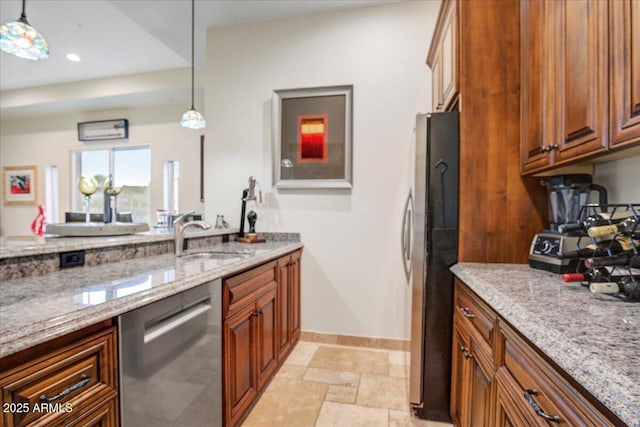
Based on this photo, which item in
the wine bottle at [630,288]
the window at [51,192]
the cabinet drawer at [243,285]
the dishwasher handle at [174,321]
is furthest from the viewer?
the window at [51,192]

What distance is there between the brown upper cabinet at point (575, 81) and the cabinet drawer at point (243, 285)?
158 cm

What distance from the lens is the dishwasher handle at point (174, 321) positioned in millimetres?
1009

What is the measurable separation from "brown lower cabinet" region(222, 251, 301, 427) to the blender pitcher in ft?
5.33

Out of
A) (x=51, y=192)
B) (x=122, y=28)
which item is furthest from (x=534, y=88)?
(x=51, y=192)

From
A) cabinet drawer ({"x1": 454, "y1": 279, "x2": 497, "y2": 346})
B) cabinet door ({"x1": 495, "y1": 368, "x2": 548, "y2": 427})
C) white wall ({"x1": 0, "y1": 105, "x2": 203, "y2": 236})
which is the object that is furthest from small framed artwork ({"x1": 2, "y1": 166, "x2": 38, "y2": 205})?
cabinet door ({"x1": 495, "y1": 368, "x2": 548, "y2": 427})

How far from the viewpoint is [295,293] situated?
2641 mm

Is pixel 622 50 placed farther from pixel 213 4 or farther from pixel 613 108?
pixel 213 4

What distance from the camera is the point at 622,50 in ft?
3.13

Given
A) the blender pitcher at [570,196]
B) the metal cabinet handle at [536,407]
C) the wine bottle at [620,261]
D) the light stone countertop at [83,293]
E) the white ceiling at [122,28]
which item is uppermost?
the white ceiling at [122,28]

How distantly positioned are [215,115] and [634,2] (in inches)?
116

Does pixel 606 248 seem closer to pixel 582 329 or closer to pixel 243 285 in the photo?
pixel 582 329

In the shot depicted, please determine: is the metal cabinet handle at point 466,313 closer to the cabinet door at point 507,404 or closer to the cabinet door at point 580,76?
the cabinet door at point 507,404

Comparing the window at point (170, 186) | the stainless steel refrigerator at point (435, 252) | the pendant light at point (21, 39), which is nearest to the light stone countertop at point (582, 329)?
the stainless steel refrigerator at point (435, 252)

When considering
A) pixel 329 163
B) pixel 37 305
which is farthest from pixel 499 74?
pixel 37 305
